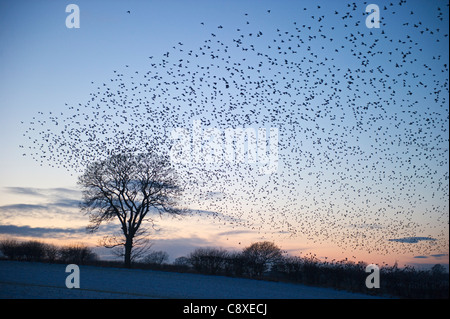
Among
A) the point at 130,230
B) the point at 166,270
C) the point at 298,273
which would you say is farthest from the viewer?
the point at 130,230

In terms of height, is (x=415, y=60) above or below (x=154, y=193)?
above

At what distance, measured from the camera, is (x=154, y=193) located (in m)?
37.4

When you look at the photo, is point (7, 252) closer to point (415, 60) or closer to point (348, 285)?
point (348, 285)
